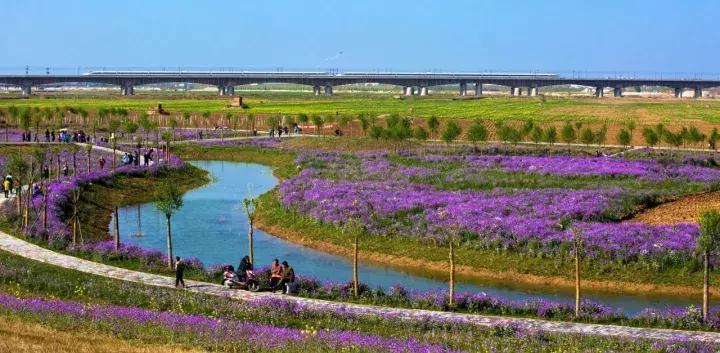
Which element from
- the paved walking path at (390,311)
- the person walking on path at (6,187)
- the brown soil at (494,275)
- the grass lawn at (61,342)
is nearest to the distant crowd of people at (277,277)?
the paved walking path at (390,311)

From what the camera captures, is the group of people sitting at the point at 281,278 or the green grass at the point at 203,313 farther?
the group of people sitting at the point at 281,278

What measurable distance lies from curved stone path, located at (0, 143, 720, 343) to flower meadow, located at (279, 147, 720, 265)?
20.0 ft

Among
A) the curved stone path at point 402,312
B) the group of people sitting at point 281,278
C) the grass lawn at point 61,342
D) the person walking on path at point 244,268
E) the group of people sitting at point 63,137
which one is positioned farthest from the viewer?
the group of people sitting at point 63,137

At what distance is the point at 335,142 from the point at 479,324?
2366 inches

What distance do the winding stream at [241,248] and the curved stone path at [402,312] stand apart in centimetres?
557

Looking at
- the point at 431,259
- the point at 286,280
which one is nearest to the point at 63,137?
the point at 431,259

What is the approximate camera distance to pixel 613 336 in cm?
2350

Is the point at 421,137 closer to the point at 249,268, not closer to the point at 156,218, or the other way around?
the point at 156,218

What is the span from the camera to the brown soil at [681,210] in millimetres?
41438

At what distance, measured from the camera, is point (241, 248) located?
41219 mm

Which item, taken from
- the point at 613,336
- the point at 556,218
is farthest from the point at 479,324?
the point at 556,218

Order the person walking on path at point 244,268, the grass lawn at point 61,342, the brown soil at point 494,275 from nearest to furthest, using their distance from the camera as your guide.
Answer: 1. the grass lawn at point 61,342
2. the person walking on path at point 244,268
3. the brown soil at point 494,275

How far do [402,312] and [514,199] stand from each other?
20.4 m

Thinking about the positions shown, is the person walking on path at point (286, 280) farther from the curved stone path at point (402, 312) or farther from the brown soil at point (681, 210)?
the brown soil at point (681, 210)
